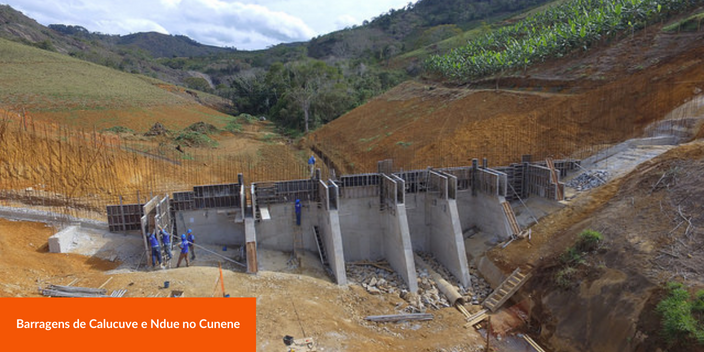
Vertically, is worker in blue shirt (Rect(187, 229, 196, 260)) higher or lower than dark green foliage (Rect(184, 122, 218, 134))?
lower

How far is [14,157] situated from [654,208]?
2758 cm

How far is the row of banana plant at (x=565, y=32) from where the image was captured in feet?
101

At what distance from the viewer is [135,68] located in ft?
260

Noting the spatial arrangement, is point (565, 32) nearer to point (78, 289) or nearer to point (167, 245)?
point (167, 245)

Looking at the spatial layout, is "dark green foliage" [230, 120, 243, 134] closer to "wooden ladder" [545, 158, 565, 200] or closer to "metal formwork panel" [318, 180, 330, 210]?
"metal formwork panel" [318, 180, 330, 210]

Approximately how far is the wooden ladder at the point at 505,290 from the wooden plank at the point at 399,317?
88.7 inches

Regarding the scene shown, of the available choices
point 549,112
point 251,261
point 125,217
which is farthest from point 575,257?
point 125,217

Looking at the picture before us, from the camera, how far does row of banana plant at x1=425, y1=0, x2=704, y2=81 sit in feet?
101

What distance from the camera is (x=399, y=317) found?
14.1 metres

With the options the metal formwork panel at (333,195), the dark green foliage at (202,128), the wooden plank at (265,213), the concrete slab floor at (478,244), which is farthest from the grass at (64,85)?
the concrete slab floor at (478,244)

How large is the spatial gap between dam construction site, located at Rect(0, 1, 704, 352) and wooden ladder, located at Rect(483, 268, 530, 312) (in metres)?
0.05

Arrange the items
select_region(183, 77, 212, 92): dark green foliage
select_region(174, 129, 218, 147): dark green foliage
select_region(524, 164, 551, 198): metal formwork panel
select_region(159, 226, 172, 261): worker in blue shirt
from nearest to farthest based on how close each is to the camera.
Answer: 1. select_region(159, 226, 172, 261): worker in blue shirt
2. select_region(524, 164, 551, 198): metal formwork panel
3. select_region(174, 129, 218, 147): dark green foliage
4. select_region(183, 77, 212, 92): dark green foliage

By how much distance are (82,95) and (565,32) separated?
48759mm

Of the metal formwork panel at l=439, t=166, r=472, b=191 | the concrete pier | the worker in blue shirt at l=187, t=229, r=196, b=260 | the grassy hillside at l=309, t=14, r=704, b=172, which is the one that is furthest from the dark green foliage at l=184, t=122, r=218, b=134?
the metal formwork panel at l=439, t=166, r=472, b=191
